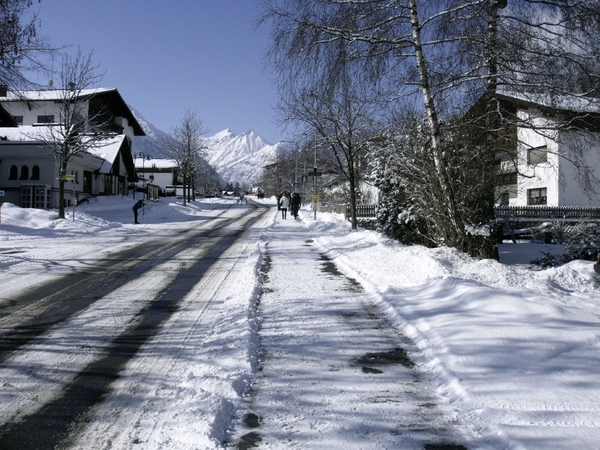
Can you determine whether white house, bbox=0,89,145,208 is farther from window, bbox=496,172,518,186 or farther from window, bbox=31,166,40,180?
window, bbox=496,172,518,186

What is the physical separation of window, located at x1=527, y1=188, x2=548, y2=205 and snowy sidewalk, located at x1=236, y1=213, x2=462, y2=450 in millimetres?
28547

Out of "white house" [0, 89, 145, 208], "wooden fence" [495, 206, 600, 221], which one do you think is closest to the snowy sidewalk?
"white house" [0, 89, 145, 208]

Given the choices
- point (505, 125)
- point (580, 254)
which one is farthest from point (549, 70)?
point (580, 254)

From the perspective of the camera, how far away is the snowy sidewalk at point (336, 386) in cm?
297

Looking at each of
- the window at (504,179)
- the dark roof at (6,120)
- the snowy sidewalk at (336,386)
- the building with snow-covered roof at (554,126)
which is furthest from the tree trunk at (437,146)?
the dark roof at (6,120)

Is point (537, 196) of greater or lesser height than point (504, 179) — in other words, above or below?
above

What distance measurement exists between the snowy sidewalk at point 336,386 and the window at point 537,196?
28.5m

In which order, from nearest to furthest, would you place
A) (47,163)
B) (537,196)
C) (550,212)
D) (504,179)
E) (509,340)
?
(509,340)
(504,179)
(550,212)
(537,196)
(47,163)

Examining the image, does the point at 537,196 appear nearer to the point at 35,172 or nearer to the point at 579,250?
the point at 579,250

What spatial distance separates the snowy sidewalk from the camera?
297 cm

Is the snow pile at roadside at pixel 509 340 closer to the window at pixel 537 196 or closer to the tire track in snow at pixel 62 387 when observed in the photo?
the tire track in snow at pixel 62 387

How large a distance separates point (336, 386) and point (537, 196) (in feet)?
105

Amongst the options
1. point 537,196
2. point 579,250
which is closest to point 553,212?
point 537,196

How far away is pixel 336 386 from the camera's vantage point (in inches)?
146
